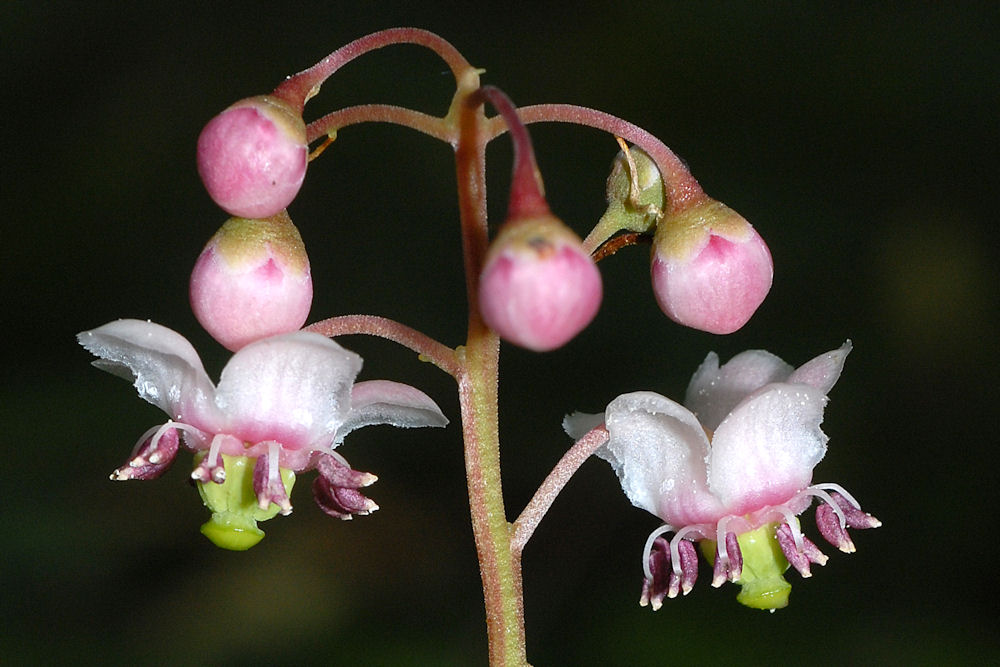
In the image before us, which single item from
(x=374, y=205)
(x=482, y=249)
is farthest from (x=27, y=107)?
(x=482, y=249)

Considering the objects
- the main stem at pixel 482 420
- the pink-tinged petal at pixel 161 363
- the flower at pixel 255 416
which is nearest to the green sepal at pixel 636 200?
the main stem at pixel 482 420

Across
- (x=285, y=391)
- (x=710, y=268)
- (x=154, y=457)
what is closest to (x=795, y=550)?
(x=710, y=268)

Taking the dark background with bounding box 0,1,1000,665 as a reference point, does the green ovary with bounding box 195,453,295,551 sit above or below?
below

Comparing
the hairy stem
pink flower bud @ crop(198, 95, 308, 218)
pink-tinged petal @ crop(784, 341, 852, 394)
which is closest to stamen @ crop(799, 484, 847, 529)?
pink-tinged petal @ crop(784, 341, 852, 394)

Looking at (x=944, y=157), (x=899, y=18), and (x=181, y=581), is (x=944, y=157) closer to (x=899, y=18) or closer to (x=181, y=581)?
(x=899, y=18)

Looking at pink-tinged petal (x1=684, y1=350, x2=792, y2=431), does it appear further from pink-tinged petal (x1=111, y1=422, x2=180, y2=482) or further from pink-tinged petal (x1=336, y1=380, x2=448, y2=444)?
pink-tinged petal (x1=111, y1=422, x2=180, y2=482)

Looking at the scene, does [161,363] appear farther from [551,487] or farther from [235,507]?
[551,487]
